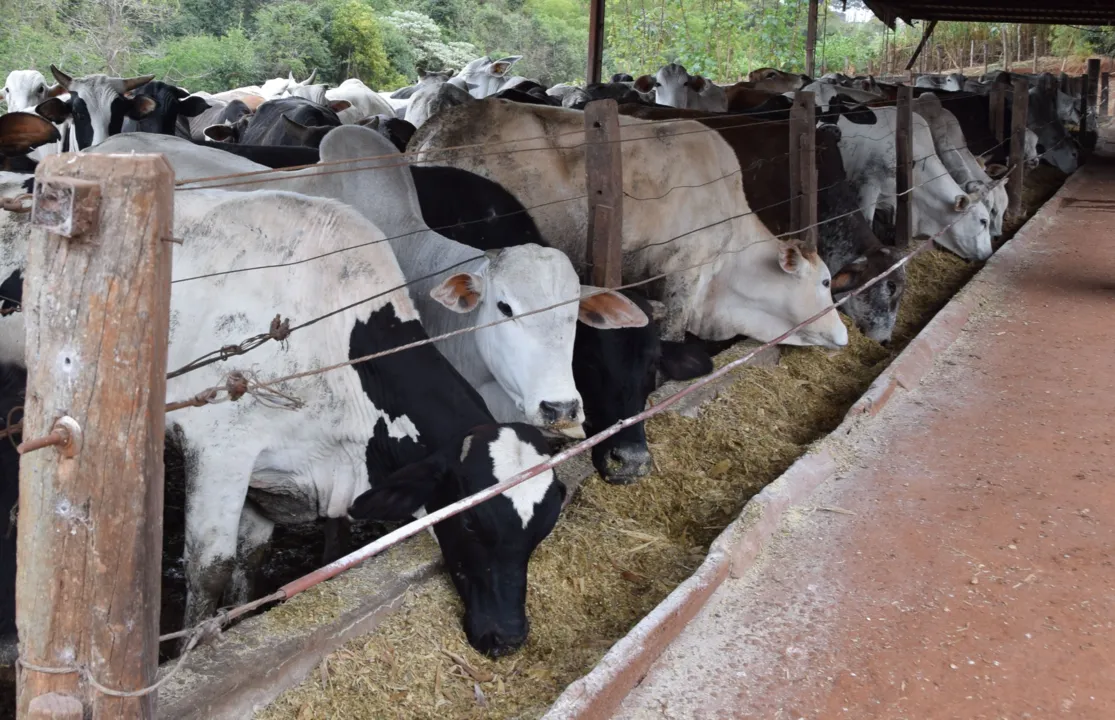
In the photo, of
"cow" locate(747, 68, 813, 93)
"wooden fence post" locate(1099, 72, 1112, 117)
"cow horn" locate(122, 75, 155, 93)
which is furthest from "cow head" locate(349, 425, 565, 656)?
"wooden fence post" locate(1099, 72, 1112, 117)

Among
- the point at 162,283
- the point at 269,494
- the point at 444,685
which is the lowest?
the point at 444,685

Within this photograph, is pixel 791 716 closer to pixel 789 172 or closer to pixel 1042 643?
pixel 1042 643

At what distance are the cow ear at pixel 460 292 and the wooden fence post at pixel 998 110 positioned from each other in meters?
9.82

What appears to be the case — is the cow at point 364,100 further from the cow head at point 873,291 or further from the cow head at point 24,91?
the cow head at point 873,291

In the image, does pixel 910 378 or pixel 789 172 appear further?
pixel 789 172

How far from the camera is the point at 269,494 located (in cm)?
368

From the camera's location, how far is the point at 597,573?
12.4 feet

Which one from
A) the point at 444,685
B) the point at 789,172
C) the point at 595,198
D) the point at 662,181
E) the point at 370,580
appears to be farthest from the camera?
the point at 789,172

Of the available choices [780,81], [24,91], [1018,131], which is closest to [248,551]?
[24,91]

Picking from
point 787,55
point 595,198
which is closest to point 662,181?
point 595,198

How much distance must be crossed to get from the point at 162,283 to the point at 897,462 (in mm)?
3777

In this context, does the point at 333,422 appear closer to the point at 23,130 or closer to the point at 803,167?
the point at 23,130

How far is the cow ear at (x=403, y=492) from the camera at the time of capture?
3098 mm

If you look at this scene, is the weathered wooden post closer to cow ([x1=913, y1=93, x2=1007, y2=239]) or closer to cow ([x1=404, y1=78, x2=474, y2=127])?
cow ([x1=913, y1=93, x2=1007, y2=239])
